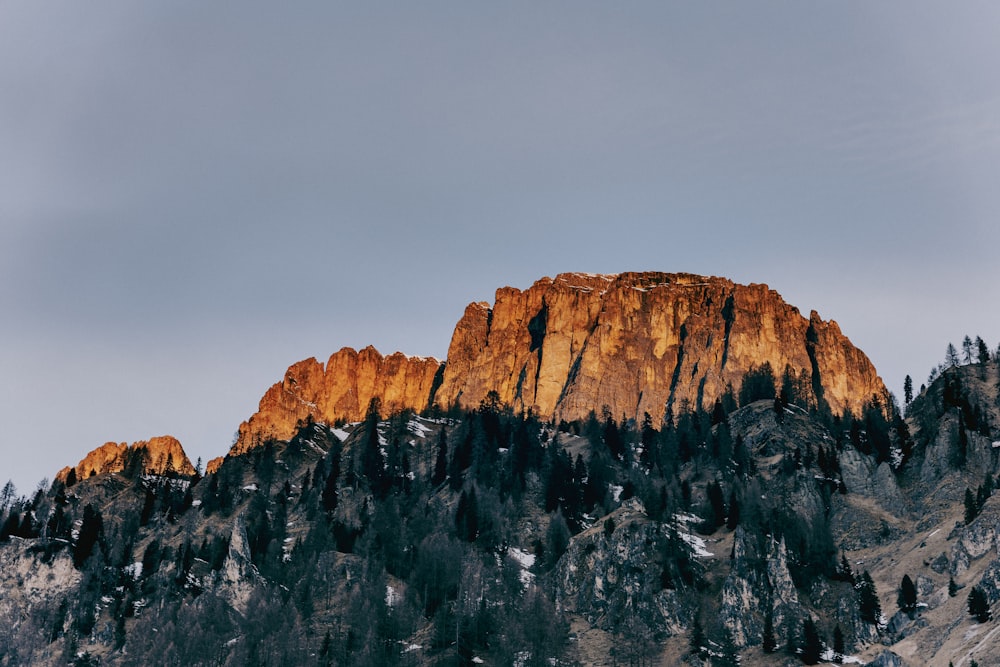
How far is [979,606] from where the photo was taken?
395 ft

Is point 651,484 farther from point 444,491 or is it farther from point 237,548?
point 237,548

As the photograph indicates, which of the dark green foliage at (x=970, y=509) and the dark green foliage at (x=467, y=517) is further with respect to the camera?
the dark green foliage at (x=467, y=517)

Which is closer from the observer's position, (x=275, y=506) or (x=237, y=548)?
(x=237, y=548)

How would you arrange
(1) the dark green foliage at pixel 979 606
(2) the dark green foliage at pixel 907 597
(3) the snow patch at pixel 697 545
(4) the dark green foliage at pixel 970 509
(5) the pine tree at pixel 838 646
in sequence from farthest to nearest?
1. (3) the snow patch at pixel 697 545
2. (4) the dark green foliage at pixel 970 509
3. (2) the dark green foliage at pixel 907 597
4. (5) the pine tree at pixel 838 646
5. (1) the dark green foliage at pixel 979 606

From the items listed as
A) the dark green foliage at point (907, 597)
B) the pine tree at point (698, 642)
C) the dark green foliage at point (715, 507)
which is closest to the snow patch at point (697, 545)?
the dark green foliage at point (715, 507)

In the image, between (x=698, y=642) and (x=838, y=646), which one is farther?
(x=698, y=642)

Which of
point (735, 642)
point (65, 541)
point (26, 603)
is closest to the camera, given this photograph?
point (735, 642)

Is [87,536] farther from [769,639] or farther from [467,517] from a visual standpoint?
[769,639]

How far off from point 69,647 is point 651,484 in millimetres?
92755

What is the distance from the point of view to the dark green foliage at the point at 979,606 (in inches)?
4715

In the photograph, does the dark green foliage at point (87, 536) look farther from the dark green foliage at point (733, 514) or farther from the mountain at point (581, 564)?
the dark green foliage at point (733, 514)

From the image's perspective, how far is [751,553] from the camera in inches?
5881

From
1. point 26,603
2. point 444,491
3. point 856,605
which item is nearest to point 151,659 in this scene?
point 26,603

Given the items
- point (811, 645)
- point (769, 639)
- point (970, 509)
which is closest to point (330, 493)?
point (769, 639)
